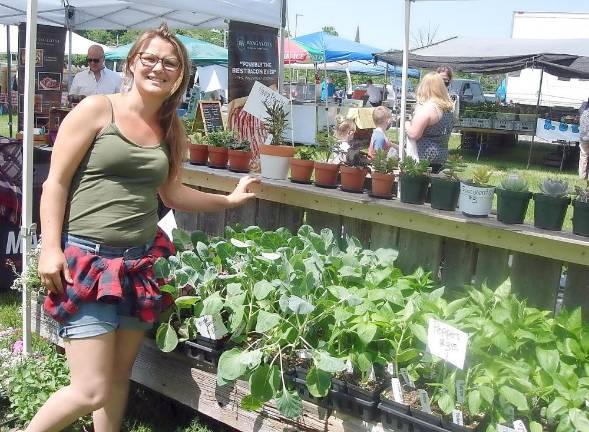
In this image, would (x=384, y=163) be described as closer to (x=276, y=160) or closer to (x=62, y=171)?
(x=276, y=160)

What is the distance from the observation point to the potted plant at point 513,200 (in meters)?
2.60

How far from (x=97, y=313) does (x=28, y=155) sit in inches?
47.5

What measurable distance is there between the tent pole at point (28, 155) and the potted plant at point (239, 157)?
104 centimetres

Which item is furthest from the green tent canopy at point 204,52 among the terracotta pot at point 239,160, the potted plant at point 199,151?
the terracotta pot at point 239,160

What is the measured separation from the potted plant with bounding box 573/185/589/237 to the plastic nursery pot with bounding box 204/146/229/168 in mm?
1869

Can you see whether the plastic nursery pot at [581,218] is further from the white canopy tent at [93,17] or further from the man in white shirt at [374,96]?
the man in white shirt at [374,96]

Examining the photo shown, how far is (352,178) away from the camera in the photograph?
3076mm

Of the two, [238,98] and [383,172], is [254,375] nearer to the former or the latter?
[383,172]

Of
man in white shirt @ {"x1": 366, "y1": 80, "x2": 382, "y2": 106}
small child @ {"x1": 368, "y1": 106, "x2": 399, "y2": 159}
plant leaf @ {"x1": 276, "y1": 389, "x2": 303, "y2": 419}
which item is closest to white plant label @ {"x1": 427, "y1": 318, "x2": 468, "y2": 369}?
plant leaf @ {"x1": 276, "y1": 389, "x2": 303, "y2": 419}

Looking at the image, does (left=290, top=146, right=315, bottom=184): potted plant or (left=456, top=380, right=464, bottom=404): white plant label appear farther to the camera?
(left=290, top=146, right=315, bottom=184): potted plant

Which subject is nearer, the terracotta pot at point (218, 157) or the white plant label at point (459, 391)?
the white plant label at point (459, 391)

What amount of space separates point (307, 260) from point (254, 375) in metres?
0.55

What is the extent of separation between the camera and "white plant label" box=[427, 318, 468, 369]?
1.97m

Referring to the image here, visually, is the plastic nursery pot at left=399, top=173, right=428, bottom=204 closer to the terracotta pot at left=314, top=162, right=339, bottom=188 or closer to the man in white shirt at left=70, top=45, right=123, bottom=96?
the terracotta pot at left=314, top=162, right=339, bottom=188
